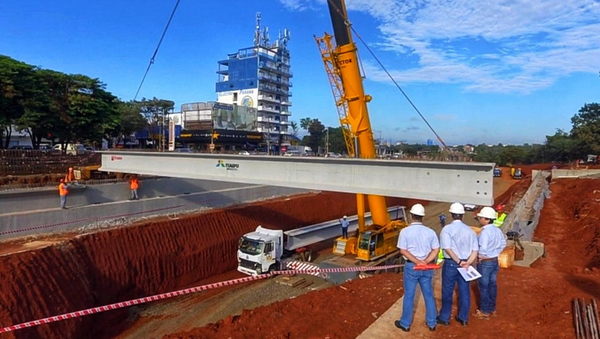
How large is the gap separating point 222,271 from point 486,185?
1573 cm

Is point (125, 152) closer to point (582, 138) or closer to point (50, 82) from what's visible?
point (50, 82)

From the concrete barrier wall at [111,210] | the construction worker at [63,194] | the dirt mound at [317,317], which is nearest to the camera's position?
the dirt mound at [317,317]

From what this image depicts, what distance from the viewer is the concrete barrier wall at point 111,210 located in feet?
53.2

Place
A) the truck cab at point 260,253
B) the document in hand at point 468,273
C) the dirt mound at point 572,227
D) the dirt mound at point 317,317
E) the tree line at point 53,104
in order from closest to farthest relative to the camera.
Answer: the document in hand at point 468,273, the dirt mound at point 317,317, the dirt mound at point 572,227, the truck cab at point 260,253, the tree line at point 53,104

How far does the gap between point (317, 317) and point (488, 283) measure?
9.60 feet

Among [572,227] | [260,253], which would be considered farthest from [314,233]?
[572,227]

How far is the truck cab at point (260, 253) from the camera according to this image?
16.4 metres

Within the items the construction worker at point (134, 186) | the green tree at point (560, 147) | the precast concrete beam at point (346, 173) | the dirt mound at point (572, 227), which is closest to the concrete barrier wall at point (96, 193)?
the construction worker at point (134, 186)

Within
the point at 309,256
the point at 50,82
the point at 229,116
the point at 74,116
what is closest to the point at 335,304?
the point at 309,256

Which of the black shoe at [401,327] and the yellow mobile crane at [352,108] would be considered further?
the yellow mobile crane at [352,108]

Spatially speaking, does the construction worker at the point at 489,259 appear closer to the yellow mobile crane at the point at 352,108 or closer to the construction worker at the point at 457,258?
the construction worker at the point at 457,258

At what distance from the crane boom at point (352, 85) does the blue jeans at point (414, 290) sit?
10127 mm

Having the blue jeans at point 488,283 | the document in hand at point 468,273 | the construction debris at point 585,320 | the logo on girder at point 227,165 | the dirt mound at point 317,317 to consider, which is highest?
the logo on girder at point 227,165

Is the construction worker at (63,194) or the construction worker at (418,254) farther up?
the construction worker at (418,254)
